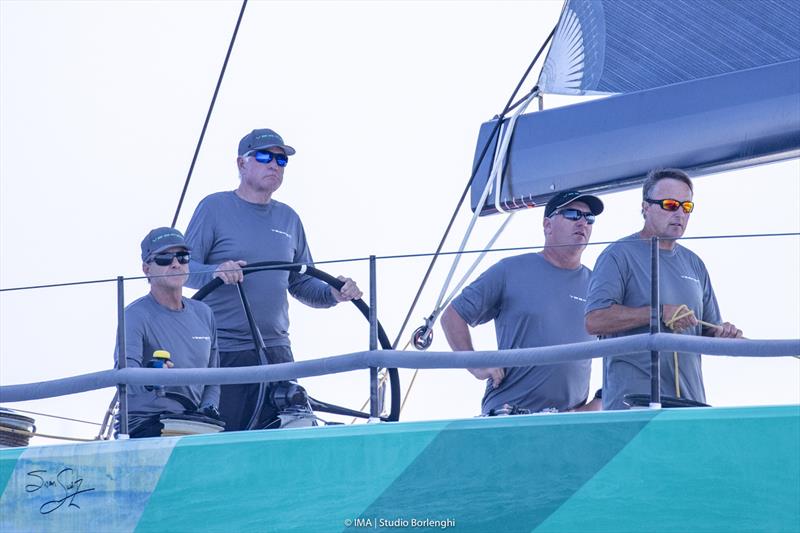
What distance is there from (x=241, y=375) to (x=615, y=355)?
1.10m

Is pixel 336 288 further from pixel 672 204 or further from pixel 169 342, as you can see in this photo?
pixel 672 204

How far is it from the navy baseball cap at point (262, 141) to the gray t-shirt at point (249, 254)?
0.16 meters

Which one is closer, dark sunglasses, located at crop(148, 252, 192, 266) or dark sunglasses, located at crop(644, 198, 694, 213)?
dark sunglasses, located at crop(644, 198, 694, 213)

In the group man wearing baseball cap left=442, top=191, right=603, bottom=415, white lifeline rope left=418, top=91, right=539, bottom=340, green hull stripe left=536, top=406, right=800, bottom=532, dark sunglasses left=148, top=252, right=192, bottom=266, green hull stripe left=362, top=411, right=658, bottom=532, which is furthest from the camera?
dark sunglasses left=148, top=252, right=192, bottom=266

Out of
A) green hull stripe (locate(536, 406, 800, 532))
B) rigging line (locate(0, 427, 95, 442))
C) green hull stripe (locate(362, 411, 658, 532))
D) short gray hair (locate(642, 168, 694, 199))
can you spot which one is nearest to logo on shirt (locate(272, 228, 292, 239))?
rigging line (locate(0, 427, 95, 442))

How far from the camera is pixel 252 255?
17.1ft

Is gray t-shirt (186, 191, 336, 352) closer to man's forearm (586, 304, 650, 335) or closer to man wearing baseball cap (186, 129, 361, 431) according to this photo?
man wearing baseball cap (186, 129, 361, 431)

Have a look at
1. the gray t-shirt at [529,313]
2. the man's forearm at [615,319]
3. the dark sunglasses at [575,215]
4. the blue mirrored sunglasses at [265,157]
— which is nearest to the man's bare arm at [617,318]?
the man's forearm at [615,319]

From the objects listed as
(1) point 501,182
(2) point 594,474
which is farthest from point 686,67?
(2) point 594,474

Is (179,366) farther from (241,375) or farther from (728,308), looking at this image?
(728,308)

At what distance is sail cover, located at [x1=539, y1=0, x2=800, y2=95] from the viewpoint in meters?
5.03

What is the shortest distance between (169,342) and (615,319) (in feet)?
4.51

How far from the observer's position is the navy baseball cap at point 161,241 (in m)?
4.98

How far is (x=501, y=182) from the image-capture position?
5.27m
